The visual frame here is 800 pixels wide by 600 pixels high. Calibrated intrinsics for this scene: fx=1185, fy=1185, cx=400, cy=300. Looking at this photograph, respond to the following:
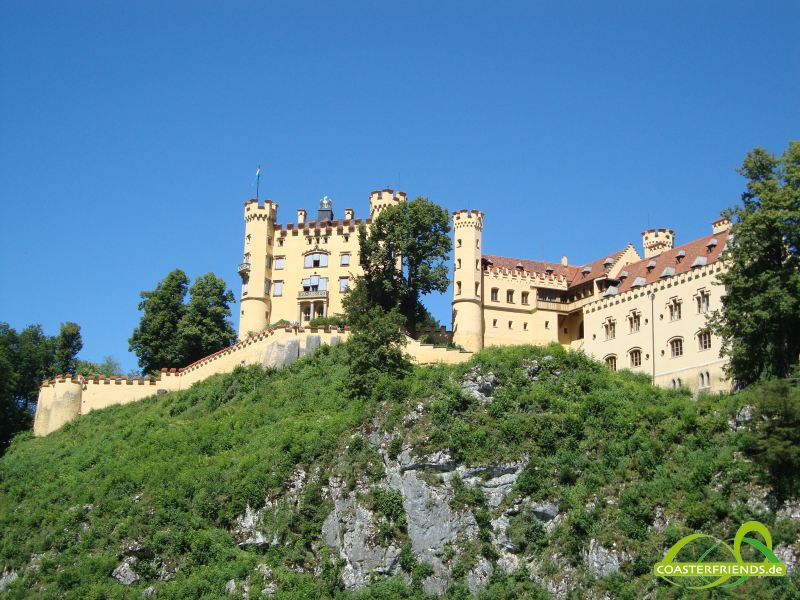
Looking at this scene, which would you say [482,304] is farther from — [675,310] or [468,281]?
[675,310]

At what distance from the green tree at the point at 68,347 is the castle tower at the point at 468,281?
3113 centimetres

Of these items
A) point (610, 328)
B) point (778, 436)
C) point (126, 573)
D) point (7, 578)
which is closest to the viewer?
point (778, 436)

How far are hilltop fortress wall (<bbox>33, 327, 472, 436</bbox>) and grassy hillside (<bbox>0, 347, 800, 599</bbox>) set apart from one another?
22.5ft

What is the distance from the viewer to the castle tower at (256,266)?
8212 centimetres

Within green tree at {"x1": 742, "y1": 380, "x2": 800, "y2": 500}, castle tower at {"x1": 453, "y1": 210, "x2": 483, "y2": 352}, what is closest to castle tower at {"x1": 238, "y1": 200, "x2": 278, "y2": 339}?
castle tower at {"x1": 453, "y1": 210, "x2": 483, "y2": 352}

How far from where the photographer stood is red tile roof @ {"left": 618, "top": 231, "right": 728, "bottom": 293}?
2618 inches

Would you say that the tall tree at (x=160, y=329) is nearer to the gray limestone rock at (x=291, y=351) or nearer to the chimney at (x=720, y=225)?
the gray limestone rock at (x=291, y=351)

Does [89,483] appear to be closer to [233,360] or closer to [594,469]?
[233,360]

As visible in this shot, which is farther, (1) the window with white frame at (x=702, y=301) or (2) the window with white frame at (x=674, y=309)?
(2) the window with white frame at (x=674, y=309)

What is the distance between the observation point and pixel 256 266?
8331 centimetres

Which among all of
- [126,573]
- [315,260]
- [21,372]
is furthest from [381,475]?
[21,372]

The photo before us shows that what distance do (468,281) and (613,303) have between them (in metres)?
10.9

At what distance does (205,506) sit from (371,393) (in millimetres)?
10190

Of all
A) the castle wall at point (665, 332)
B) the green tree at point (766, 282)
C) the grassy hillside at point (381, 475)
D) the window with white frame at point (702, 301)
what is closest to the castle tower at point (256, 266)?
the grassy hillside at point (381, 475)
